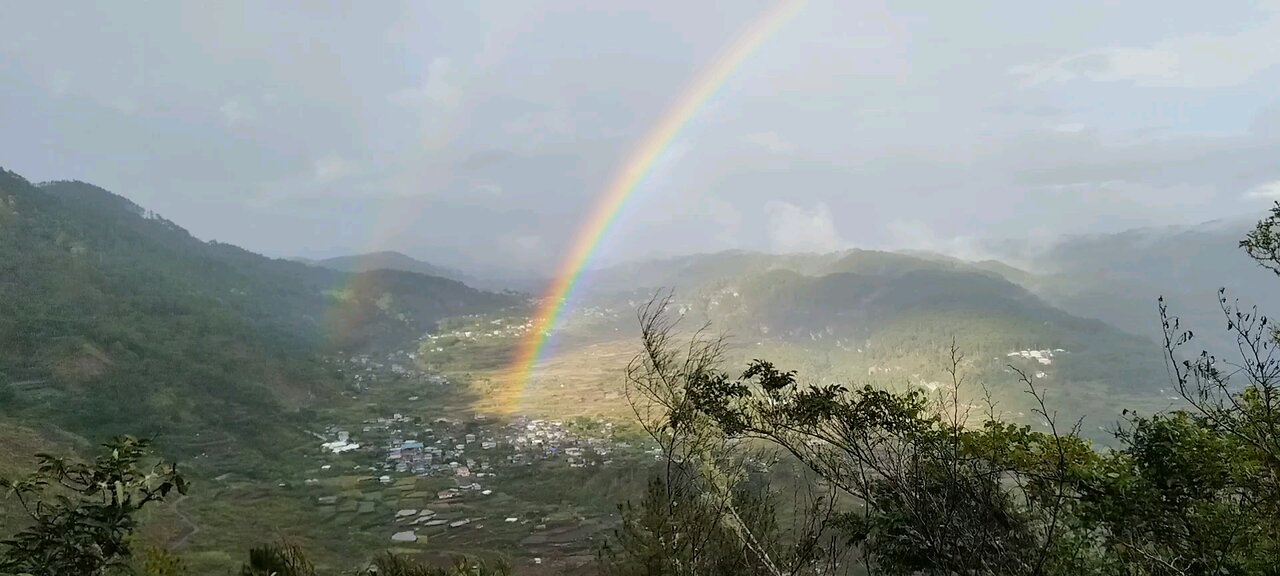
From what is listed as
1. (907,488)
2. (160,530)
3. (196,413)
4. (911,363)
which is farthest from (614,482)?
(911,363)

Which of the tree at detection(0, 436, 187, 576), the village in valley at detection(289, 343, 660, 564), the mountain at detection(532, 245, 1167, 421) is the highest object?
the tree at detection(0, 436, 187, 576)

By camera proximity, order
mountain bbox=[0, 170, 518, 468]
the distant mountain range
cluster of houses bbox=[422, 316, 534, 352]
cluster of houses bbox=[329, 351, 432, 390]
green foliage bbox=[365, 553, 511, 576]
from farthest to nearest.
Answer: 1. cluster of houses bbox=[422, 316, 534, 352]
2. cluster of houses bbox=[329, 351, 432, 390]
3. the distant mountain range
4. mountain bbox=[0, 170, 518, 468]
5. green foliage bbox=[365, 553, 511, 576]

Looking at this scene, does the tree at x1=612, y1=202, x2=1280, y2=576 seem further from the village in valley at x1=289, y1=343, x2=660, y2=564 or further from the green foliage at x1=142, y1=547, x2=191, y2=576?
the village in valley at x1=289, y1=343, x2=660, y2=564

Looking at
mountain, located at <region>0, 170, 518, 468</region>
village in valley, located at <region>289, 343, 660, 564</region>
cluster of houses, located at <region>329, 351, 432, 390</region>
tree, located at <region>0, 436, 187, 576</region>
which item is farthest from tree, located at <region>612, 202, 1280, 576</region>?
cluster of houses, located at <region>329, 351, 432, 390</region>

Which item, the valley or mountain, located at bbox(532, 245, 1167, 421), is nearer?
the valley

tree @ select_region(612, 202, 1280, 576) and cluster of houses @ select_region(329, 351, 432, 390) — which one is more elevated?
tree @ select_region(612, 202, 1280, 576)

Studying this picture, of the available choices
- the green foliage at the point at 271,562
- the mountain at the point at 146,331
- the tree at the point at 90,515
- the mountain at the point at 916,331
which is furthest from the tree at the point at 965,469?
the mountain at the point at 146,331

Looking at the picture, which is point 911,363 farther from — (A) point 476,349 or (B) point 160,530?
(B) point 160,530

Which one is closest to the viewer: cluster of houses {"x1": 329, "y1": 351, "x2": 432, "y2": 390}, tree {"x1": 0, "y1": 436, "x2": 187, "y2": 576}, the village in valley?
tree {"x1": 0, "y1": 436, "x2": 187, "y2": 576}
